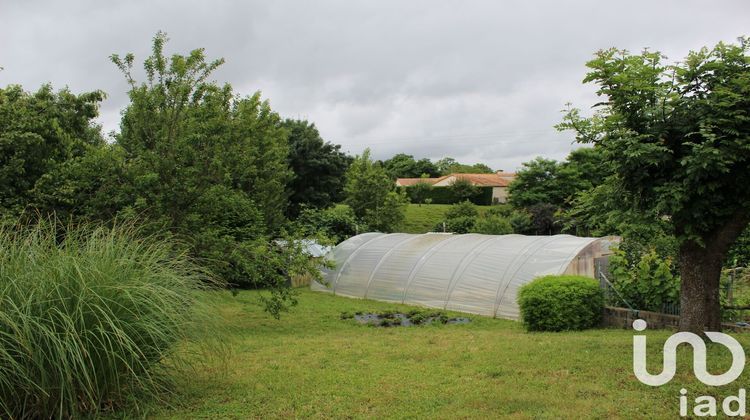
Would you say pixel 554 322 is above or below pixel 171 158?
below

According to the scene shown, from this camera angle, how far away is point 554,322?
992 centimetres

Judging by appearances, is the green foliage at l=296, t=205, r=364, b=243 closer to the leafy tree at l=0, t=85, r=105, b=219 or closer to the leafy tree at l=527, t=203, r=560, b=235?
the leafy tree at l=527, t=203, r=560, b=235

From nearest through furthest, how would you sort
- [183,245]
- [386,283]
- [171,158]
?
[183,245]
[171,158]
[386,283]

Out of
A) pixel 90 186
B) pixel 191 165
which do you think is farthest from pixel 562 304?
pixel 90 186

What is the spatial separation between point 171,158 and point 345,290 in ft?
27.9

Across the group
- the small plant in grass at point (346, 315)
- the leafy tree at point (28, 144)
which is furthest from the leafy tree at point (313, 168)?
the leafy tree at point (28, 144)

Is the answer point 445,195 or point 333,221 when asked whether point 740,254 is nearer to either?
point 333,221

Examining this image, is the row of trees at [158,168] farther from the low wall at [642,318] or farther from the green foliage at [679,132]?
the green foliage at [679,132]

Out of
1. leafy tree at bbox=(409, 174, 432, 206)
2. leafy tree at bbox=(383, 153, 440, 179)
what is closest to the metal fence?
leafy tree at bbox=(409, 174, 432, 206)

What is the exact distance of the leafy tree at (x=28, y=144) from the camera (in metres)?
9.94

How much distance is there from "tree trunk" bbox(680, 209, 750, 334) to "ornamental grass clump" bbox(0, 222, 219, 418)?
550 centimetres

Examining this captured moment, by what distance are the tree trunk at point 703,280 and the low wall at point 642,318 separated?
2.41m

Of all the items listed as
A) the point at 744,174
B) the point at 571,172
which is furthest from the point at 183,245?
the point at 571,172

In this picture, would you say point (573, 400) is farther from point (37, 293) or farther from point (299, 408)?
point (37, 293)
